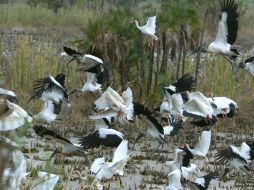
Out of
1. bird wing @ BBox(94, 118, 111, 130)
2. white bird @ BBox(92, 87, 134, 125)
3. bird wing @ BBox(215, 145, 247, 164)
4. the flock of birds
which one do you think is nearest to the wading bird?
the flock of birds

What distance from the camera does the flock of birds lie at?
6.86 metres

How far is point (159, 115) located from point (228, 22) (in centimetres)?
199

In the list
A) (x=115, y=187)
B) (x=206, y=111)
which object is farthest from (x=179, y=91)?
(x=115, y=187)

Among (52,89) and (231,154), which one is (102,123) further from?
(231,154)

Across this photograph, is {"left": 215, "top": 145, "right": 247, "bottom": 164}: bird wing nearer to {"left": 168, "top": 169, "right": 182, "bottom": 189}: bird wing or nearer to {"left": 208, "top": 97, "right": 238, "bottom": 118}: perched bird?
{"left": 168, "top": 169, "right": 182, "bottom": 189}: bird wing

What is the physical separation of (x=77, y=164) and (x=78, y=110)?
2.91 m

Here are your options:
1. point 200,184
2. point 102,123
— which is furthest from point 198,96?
point 200,184

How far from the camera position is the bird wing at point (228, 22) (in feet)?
34.9

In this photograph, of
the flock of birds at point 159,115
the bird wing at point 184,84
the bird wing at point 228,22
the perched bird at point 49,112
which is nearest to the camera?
the flock of birds at point 159,115

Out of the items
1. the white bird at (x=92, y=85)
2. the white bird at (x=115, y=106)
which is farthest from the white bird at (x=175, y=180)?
the white bird at (x=92, y=85)

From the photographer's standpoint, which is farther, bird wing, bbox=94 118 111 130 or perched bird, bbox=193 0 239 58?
perched bird, bbox=193 0 239 58

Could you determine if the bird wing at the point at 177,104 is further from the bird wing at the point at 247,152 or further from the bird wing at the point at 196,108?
the bird wing at the point at 247,152

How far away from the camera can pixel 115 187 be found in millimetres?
7547

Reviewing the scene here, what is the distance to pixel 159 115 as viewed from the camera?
31.0 feet
